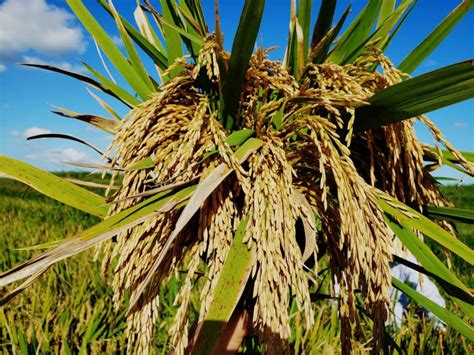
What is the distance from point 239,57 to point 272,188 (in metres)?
0.28

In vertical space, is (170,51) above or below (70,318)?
above

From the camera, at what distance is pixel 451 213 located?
3.71ft

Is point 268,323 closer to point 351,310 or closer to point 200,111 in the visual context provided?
point 351,310

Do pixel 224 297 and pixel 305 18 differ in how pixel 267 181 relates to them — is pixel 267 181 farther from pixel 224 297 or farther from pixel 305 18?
pixel 305 18

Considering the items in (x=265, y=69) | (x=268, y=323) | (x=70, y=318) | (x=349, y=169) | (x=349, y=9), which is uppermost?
(x=349, y=9)

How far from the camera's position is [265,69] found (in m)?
1.09

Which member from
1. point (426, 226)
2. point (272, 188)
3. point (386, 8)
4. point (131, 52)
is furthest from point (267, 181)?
point (386, 8)

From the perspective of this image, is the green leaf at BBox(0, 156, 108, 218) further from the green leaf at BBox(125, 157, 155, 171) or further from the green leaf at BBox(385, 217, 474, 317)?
the green leaf at BBox(385, 217, 474, 317)

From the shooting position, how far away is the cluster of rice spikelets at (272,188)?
2.89ft

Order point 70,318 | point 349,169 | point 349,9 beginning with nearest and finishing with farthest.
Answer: point 349,169
point 349,9
point 70,318

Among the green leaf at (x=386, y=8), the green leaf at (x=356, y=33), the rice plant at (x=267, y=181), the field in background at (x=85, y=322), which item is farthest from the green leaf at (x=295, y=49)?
the field in background at (x=85, y=322)

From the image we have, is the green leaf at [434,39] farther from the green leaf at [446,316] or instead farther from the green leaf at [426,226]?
the green leaf at [446,316]

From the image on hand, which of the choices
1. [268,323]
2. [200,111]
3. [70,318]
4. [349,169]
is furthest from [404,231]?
[70,318]

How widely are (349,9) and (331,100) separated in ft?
1.01
